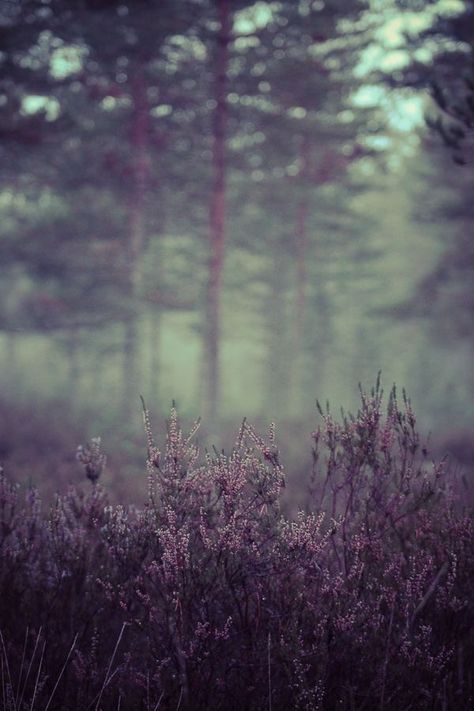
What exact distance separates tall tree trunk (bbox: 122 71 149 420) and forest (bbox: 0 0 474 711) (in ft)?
0.30

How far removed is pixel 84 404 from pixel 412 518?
805 inches

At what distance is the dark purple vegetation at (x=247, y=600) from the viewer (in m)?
3.15

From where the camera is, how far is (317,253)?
97.1ft

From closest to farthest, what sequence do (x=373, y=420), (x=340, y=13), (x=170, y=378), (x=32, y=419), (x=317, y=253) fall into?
(x=373, y=420) → (x=340, y=13) → (x=32, y=419) → (x=317, y=253) → (x=170, y=378)

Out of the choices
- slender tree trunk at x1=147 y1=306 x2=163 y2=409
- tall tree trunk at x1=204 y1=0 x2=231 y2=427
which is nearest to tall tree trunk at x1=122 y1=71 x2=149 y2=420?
tall tree trunk at x1=204 y1=0 x2=231 y2=427

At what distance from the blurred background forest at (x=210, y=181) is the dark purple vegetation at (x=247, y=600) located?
5269 millimetres

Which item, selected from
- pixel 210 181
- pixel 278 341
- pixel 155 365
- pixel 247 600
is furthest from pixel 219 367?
pixel 278 341

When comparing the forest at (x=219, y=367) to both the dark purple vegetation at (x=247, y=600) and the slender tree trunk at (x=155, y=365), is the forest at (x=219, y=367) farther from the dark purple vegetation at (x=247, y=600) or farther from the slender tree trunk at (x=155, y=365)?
the slender tree trunk at (x=155, y=365)

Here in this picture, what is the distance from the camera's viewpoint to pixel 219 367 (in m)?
17.5

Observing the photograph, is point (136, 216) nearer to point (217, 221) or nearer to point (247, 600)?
point (217, 221)

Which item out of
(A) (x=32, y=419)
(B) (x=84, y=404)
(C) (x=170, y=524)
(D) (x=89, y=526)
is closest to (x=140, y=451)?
(A) (x=32, y=419)

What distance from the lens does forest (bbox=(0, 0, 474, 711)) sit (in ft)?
10.9

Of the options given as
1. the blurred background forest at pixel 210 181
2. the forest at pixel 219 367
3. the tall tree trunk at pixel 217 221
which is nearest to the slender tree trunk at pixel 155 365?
the blurred background forest at pixel 210 181

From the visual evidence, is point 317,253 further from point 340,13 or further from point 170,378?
point 170,378
